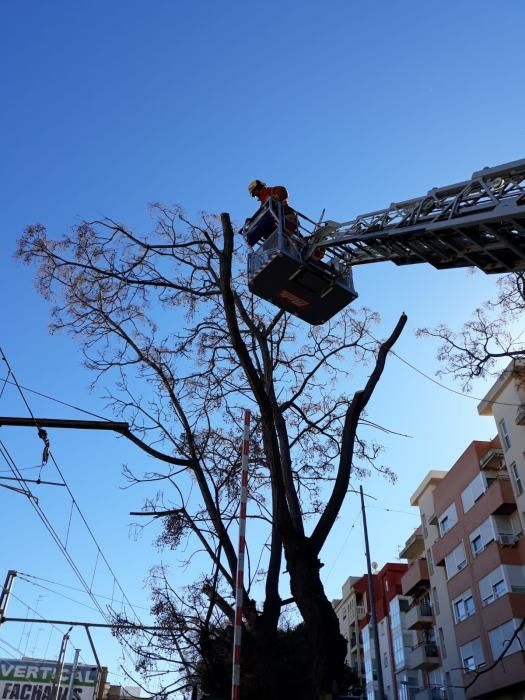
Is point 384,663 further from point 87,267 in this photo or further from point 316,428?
point 87,267

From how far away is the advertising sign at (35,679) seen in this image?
4206 centimetres

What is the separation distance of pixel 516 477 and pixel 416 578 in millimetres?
15403

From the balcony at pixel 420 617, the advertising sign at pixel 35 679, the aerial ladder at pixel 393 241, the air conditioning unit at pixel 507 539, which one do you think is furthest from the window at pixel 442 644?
the aerial ladder at pixel 393 241

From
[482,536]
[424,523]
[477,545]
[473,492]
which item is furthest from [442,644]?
[473,492]

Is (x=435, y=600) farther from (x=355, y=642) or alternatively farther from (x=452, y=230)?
(x=452, y=230)

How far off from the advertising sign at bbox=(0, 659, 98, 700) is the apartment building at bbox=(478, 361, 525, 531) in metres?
29.6

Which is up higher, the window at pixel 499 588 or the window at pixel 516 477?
the window at pixel 516 477

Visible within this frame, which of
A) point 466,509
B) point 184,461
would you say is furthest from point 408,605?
point 184,461

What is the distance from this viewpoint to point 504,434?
30.4m

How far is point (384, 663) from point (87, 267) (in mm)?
47004

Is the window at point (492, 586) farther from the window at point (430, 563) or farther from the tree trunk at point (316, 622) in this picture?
the tree trunk at point (316, 622)

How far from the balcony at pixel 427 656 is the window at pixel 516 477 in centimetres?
1587

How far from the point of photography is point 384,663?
167 ft

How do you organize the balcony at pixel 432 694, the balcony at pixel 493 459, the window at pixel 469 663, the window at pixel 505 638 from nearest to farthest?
the window at pixel 505 638 → the window at pixel 469 663 → the balcony at pixel 493 459 → the balcony at pixel 432 694
